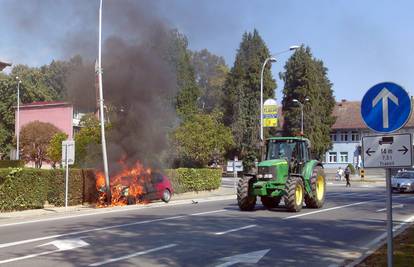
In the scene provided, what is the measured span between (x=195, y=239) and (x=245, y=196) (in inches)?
261

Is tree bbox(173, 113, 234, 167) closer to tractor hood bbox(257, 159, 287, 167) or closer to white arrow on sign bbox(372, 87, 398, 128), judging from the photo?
tractor hood bbox(257, 159, 287, 167)

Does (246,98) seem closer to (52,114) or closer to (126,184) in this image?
(52,114)

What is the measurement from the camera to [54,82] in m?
80.6

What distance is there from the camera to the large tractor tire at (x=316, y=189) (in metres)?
19.0

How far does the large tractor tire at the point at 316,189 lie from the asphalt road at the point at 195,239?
164cm

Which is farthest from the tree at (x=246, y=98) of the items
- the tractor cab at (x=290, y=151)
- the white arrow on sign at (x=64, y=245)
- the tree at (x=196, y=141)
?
the white arrow on sign at (x=64, y=245)

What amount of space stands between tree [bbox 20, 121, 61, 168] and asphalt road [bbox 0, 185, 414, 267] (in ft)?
117

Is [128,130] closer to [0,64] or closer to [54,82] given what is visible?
[0,64]

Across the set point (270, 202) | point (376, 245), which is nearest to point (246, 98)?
point (270, 202)

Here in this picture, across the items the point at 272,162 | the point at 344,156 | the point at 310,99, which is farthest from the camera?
the point at 344,156

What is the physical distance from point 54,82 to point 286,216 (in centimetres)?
7012

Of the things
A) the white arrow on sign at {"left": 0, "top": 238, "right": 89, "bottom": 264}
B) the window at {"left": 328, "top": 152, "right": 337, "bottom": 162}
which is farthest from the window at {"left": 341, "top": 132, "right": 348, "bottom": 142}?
the white arrow on sign at {"left": 0, "top": 238, "right": 89, "bottom": 264}

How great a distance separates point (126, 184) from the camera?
2269cm

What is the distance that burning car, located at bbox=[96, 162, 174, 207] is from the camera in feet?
73.7
